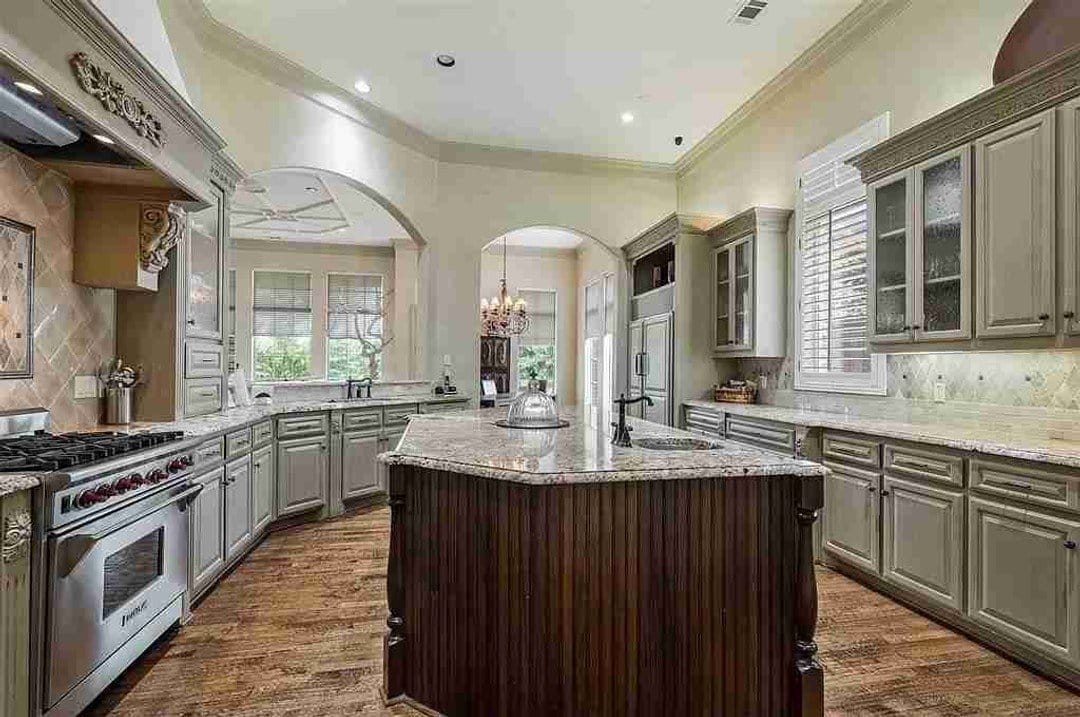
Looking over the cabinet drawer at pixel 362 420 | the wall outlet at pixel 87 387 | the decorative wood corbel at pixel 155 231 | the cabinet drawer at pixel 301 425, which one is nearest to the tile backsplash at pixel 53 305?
the wall outlet at pixel 87 387

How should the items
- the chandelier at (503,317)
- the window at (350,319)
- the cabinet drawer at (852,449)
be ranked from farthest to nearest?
the window at (350,319) → the chandelier at (503,317) → the cabinet drawer at (852,449)

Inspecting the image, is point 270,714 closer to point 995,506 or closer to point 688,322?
point 995,506

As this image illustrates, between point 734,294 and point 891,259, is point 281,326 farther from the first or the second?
point 891,259

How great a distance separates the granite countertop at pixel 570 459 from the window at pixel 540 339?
7730mm

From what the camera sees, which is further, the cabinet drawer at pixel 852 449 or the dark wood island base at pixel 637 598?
the cabinet drawer at pixel 852 449

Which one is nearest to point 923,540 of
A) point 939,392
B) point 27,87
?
point 939,392

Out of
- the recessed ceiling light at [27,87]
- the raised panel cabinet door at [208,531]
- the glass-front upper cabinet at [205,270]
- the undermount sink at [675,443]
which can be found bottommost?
the raised panel cabinet door at [208,531]

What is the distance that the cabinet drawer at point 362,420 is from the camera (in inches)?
191

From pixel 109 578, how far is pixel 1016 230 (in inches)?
156

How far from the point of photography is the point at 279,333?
9734 millimetres

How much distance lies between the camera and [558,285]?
34.7ft

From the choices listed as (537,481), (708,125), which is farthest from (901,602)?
(708,125)

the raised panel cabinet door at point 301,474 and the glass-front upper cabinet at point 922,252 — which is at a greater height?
the glass-front upper cabinet at point 922,252

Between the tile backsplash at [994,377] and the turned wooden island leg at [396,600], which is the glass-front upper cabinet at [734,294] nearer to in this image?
the tile backsplash at [994,377]
